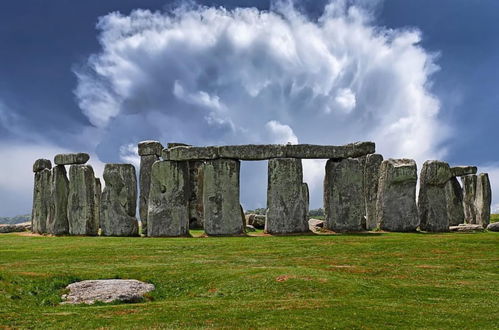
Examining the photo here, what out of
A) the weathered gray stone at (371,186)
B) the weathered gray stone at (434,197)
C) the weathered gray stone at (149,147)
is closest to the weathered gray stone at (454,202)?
the weathered gray stone at (371,186)

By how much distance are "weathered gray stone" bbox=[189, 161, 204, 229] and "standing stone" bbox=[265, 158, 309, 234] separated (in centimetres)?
1055

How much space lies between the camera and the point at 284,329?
12.6 meters

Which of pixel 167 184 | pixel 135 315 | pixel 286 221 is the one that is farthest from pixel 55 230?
pixel 135 315

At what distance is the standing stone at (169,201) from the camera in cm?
3422

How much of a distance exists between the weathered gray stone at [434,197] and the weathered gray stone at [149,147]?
19.2 meters

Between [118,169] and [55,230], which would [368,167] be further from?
[55,230]

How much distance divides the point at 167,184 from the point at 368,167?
15.4 metres

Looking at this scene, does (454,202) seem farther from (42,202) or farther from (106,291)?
(106,291)

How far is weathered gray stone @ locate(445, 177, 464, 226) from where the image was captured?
149 feet

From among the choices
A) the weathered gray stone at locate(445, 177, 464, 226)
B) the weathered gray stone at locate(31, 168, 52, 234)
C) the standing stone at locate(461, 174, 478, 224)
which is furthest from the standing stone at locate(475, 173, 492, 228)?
the weathered gray stone at locate(31, 168, 52, 234)

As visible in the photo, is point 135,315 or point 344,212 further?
point 344,212

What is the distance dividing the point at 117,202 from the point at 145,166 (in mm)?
6335

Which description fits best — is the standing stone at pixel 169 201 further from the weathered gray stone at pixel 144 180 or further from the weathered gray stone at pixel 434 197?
the weathered gray stone at pixel 434 197

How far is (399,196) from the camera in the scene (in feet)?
116
